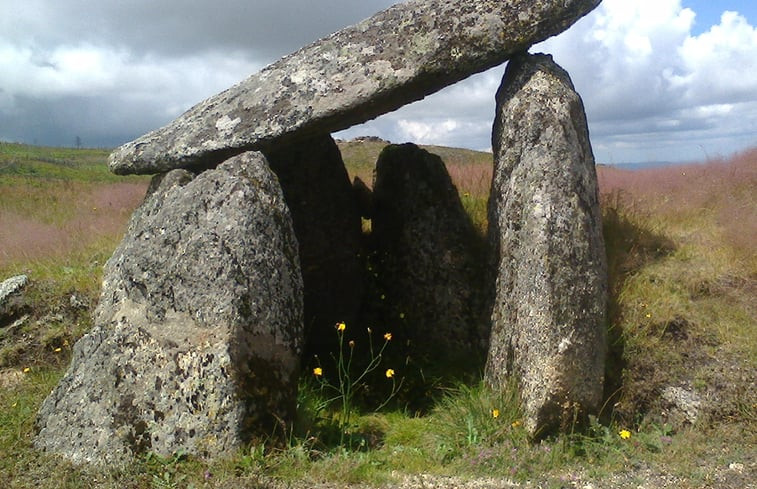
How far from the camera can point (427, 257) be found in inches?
303

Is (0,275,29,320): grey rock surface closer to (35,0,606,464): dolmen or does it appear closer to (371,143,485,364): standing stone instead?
(35,0,606,464): dolmen

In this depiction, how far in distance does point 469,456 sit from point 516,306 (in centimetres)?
127

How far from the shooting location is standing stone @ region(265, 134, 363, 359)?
8.03 metres

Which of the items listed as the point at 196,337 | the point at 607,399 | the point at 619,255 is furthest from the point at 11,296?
the point at 619,255

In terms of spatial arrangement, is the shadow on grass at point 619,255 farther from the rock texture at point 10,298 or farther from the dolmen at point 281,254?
the rock texture at point 10,298

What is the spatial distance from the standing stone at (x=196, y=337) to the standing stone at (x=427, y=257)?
88.8 inches

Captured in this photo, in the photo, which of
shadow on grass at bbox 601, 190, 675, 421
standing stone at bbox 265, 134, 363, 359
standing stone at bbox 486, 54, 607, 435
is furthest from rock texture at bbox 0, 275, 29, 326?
shadow on grass at bbox 601, 190, 675, 421

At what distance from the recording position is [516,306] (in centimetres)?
586

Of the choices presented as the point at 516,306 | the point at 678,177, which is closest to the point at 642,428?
the point at 516,306

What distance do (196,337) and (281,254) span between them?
2.94 feet

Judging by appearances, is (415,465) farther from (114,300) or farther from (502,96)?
(502,96)

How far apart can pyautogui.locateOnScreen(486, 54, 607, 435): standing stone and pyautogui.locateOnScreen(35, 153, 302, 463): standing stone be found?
5.78ft

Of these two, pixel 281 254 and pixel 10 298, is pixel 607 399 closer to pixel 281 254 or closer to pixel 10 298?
pixel 281 254

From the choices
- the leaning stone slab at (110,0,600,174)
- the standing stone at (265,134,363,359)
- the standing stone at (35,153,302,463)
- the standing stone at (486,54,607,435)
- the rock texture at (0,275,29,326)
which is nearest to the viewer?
the standing stone at (35,153,302,463)
